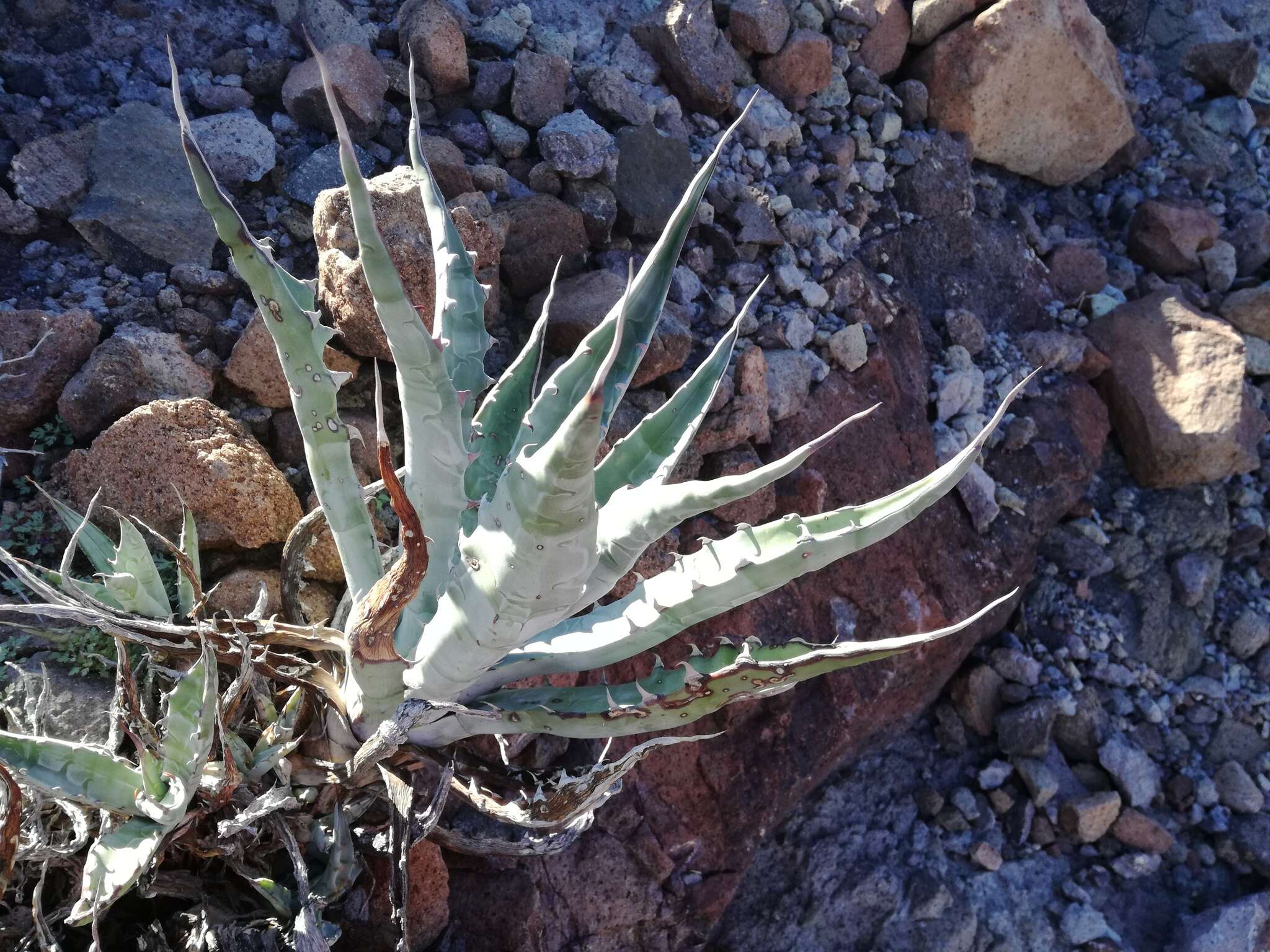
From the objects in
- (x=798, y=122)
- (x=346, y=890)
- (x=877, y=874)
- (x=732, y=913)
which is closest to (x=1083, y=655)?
(x=877, y=874)

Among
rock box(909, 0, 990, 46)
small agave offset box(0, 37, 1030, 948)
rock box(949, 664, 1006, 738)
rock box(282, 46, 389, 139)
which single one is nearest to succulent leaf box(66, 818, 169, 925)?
small agave offset box(0, 37, 1030, 948)

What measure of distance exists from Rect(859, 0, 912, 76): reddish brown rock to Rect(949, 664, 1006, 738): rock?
199cm

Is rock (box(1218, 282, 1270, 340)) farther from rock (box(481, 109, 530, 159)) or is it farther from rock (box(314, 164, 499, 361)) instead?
rock (box(314, 164, 499, 361))

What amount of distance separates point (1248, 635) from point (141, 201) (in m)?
3.41

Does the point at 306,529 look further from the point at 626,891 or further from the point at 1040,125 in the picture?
the point at 1040,125

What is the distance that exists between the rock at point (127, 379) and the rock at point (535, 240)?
0.73 meters

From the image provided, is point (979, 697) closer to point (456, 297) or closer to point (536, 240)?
point (536, 240)

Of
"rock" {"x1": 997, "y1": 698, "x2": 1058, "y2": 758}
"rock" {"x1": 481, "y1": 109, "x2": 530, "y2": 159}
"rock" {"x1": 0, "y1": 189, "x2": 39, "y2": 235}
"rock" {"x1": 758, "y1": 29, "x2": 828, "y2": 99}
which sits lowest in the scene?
"rock" {"x1": 997, "y1": 698, "x2": 1058, "y2": 758}

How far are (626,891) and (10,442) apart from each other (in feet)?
4.98

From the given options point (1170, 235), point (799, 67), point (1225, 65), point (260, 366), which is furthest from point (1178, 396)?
point (260, 366)

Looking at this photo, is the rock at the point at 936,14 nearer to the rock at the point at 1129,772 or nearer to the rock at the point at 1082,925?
the rock at the point at 1129,772

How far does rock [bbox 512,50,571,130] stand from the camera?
8.53 ft

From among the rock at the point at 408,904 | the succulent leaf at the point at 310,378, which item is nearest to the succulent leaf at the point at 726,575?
the succulent leaf at the point at 310,378

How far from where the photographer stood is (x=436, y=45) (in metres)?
2.53
